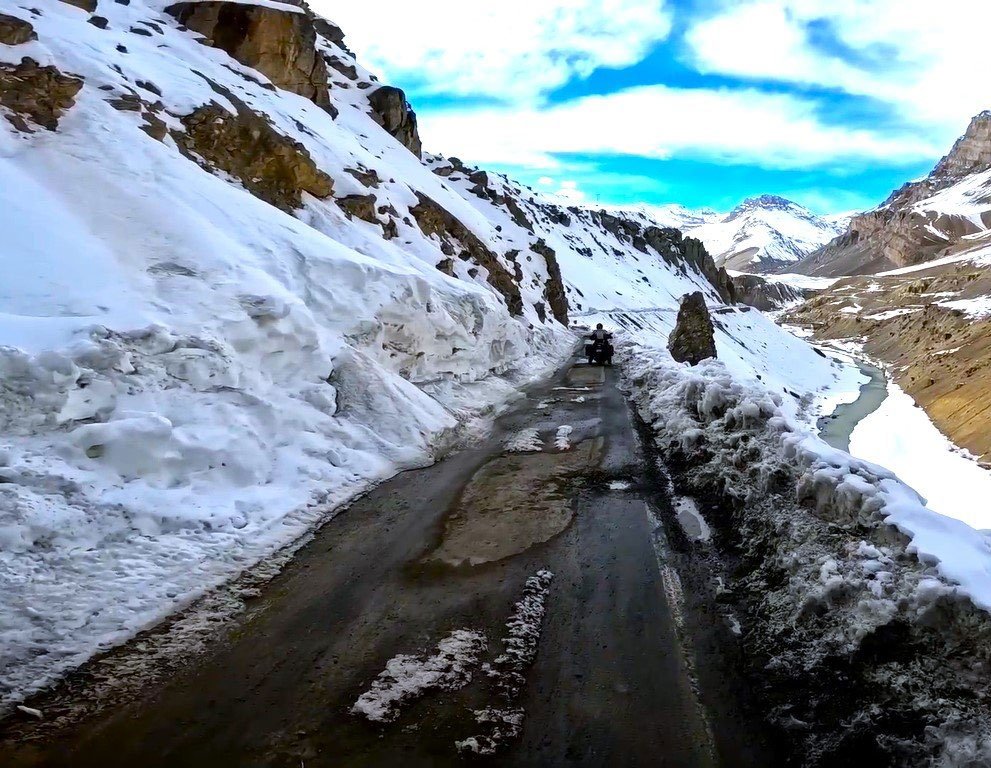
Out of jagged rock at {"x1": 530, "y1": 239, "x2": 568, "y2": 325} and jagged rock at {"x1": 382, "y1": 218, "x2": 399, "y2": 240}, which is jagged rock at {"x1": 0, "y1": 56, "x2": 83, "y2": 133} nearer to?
jagged rock at {"x1": 382, "y1": 218, "x2": 399, "y2": 240}

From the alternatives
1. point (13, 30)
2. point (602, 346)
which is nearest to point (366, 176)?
point (602, 346)

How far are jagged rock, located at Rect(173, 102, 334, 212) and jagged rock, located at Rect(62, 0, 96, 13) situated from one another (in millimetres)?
6105

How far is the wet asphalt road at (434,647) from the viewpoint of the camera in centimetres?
320

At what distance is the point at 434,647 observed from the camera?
162 inches

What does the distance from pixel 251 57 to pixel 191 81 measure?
11.4 metres

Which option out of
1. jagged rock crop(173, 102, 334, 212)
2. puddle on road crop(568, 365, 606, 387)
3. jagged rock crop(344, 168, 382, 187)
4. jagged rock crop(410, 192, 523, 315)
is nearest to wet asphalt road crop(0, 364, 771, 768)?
puddle on road crop(568, 365, 606, 387)

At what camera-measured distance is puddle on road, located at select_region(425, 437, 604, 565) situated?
5.82m

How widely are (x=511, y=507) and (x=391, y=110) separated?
1666 inches

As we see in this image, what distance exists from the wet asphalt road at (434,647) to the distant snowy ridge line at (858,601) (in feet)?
1.53

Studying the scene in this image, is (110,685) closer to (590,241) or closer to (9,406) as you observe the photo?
(9,406)

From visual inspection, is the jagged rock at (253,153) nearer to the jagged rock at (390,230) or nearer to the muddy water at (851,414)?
the jagged rock at (390,230)

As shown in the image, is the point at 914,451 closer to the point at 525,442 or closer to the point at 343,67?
the point at 525,442

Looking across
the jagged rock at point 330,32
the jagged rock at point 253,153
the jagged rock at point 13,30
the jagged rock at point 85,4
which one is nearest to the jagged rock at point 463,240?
the jagged rock at point 253,153

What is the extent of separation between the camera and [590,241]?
94.9 metres
